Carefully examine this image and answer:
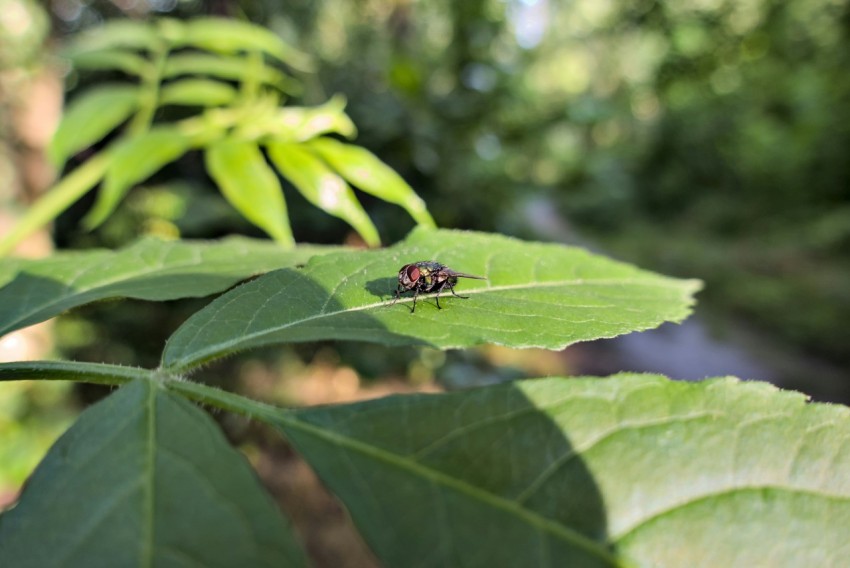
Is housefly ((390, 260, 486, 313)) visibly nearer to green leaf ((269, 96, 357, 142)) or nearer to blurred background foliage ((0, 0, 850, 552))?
green leaf ((269, 96, 357, 142))

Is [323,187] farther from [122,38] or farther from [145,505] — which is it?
[145,505]

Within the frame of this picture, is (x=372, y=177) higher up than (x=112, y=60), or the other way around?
(x=112, y=60)

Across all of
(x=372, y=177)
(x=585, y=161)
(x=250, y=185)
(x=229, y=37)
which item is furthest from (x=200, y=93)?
(x=585, y=161)

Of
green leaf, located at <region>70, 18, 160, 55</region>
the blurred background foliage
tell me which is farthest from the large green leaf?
the blurred background foliage

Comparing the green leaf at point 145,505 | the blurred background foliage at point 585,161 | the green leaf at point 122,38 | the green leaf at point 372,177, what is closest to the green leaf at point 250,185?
the green leaf at point 372,177

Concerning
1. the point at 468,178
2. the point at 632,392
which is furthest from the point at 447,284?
the point at 468,178

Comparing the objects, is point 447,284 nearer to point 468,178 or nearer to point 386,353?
point 468,178
